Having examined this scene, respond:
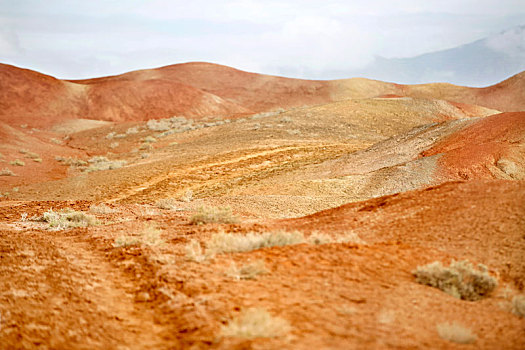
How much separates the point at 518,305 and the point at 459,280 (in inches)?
27.2

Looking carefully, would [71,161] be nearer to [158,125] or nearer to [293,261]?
[158,125]

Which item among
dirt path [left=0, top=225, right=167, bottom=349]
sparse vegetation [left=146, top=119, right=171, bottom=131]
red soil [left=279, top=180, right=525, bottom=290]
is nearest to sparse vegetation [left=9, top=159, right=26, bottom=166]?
sparse vegetation [left=146, top=119, right=171, bottom=131]

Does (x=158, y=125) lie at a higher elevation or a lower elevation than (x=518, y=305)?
higher

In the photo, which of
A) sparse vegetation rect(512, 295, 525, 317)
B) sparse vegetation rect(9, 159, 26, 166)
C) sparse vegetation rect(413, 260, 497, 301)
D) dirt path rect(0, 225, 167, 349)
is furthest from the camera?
sparse vegetation rect(9, 159, 26, 166)

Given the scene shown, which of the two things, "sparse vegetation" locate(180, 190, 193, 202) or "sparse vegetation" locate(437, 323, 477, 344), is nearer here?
"sparse vegetation" locate(437, 323, 477, 344)

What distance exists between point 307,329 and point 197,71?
4025 inches

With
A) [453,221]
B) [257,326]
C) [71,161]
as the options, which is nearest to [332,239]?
[453,221]

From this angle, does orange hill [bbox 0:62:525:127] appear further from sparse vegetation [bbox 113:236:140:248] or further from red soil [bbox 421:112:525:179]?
sparse vegetation [bbox 113:236:140:248]

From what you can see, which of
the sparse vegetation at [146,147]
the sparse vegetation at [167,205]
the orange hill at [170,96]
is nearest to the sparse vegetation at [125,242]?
the sparse vegetation at [167,205]

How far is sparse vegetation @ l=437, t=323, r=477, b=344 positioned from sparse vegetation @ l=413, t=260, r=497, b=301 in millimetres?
1137

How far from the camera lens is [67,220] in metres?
10.9

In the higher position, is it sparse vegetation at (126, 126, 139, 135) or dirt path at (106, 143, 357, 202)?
Result: sparse vegetation at (126, 126, 139, 135)

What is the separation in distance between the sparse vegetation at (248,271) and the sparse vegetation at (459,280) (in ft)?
6.59

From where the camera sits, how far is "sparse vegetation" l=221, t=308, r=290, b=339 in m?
3.87
